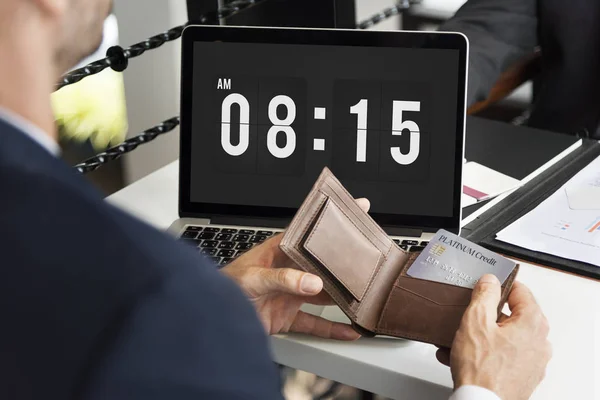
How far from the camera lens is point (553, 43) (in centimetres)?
178

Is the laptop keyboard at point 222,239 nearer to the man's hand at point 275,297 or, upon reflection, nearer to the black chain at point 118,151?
the man's hand at point 275,297

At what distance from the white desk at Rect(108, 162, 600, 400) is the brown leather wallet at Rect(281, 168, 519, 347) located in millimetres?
27

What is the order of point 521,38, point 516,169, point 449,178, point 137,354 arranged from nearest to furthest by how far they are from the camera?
point 137,354
point 449,178
point 516,169
point 521,38

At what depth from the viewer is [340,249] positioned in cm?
85

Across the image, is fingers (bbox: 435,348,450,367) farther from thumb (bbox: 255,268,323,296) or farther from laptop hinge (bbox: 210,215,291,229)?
laptop hinge (bbox: 210,215,291,229)

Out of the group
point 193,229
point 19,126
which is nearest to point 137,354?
point 19,126

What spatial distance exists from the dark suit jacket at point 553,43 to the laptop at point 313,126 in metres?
0.67

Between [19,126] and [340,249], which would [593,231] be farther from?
[19,126]

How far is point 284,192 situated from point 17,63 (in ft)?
2.11

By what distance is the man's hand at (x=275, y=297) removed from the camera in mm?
832

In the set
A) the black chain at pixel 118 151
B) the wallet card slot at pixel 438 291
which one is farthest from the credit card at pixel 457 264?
the black chain at pixel 118 151

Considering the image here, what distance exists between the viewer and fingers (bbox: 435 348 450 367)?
824 millimetres

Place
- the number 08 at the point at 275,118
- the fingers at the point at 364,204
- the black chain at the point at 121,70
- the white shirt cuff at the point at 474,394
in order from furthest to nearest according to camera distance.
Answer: the black chain at the point at 121,70
the number 08 at the point at 275,118
the fingers at the point at 364,204
the white shirt cuff at the point at 474,394

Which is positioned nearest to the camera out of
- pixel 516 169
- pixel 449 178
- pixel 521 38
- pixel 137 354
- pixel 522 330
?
pixel 137 354
